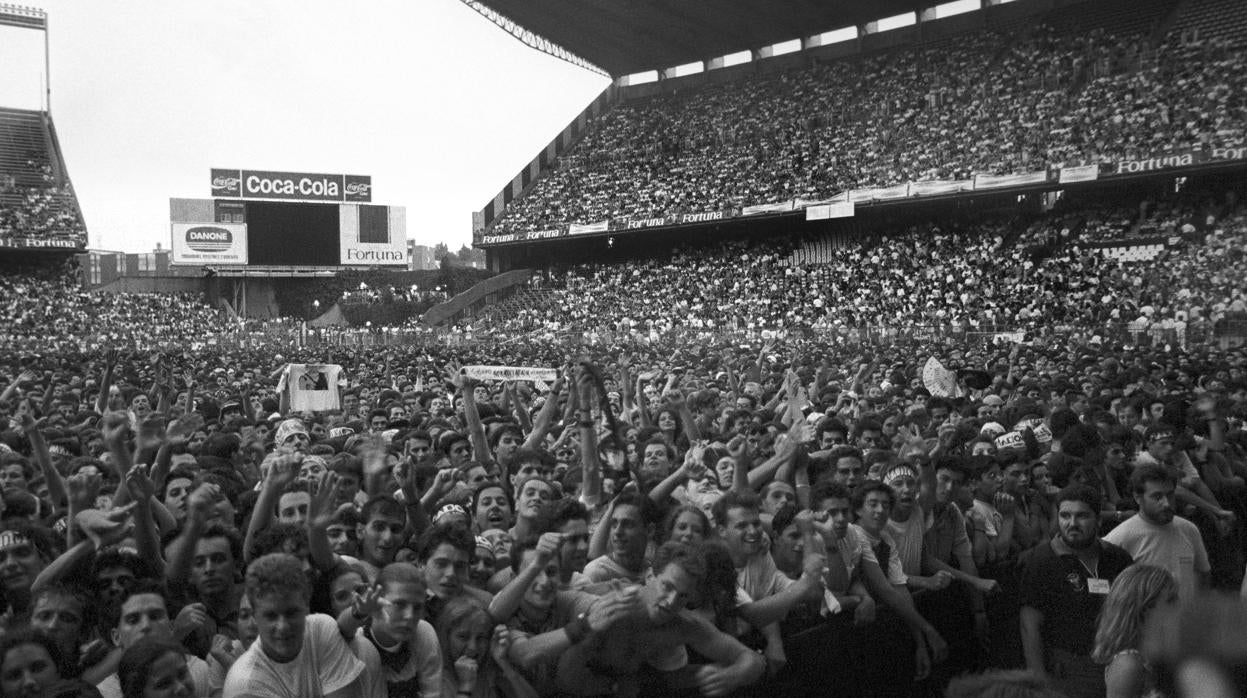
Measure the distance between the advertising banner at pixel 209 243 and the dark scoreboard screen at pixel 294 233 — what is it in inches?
26.2

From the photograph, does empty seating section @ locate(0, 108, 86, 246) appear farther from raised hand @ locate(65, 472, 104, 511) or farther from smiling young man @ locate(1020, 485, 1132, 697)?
smiling young man @ locate(1020, 485, 1132, 697)

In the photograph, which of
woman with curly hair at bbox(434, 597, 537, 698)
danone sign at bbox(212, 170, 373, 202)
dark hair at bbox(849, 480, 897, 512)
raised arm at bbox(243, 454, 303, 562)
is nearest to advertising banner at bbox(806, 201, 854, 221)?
danone sign at bbox(212, 170, 373, 202)

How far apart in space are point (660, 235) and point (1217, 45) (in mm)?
21710

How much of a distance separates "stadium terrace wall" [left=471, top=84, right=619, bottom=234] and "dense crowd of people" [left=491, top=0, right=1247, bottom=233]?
1.46 m

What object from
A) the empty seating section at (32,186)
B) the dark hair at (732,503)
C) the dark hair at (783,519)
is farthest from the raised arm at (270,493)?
the empty seating section at (32,186)

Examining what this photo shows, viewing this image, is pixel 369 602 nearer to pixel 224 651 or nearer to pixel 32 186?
pixel 224 651

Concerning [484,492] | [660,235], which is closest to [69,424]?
[484,492]

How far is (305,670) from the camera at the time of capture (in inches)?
155

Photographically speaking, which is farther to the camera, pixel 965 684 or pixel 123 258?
pixel 123 258

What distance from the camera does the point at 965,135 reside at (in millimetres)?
38500

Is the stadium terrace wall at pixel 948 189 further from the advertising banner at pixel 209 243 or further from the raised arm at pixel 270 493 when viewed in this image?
the raised arm at pixel 270 493

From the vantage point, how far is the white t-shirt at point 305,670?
3.84m

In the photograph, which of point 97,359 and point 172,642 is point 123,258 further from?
point 172,642

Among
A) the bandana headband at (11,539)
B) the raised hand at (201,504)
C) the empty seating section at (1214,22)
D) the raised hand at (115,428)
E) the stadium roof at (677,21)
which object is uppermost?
the stadium roof at (677,21)
